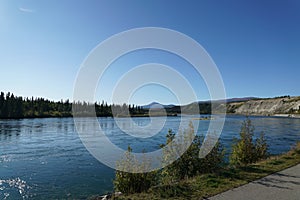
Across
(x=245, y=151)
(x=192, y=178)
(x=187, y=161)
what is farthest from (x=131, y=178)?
(x=245, y=151)

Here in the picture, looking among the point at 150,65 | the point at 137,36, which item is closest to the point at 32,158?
the point at 150,65

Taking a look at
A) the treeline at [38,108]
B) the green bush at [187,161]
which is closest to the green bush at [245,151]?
the green bush at [187,161]

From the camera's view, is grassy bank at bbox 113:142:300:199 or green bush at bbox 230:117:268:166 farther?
green bush at bbox 230:117:268:166

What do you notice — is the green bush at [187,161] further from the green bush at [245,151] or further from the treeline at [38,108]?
the treeline at [38,108]

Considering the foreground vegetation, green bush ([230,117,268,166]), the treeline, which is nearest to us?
the foreground vegetation

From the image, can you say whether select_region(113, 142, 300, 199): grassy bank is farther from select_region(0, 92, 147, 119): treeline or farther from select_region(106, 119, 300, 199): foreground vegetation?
select_region(0, 92, 147, 119): treeline

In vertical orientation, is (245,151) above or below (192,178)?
above

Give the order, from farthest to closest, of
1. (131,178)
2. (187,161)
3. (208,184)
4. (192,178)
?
1. (187,161)
2. (192,178)
3. (131,178)
4. (208,184)

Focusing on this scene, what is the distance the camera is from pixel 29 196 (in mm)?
10523

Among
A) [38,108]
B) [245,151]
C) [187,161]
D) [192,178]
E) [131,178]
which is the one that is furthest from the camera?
[38,108]

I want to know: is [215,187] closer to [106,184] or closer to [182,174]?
[182,174]

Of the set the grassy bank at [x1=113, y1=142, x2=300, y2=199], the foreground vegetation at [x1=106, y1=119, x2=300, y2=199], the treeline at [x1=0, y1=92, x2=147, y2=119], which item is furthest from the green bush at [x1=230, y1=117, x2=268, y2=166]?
the treeline at [x1=0, y1=92, x2=147, y2=119]

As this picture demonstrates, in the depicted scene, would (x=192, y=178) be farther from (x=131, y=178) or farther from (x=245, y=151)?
(x=245, y=151)

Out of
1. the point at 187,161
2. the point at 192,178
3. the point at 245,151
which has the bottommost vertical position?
the point at 192,178
